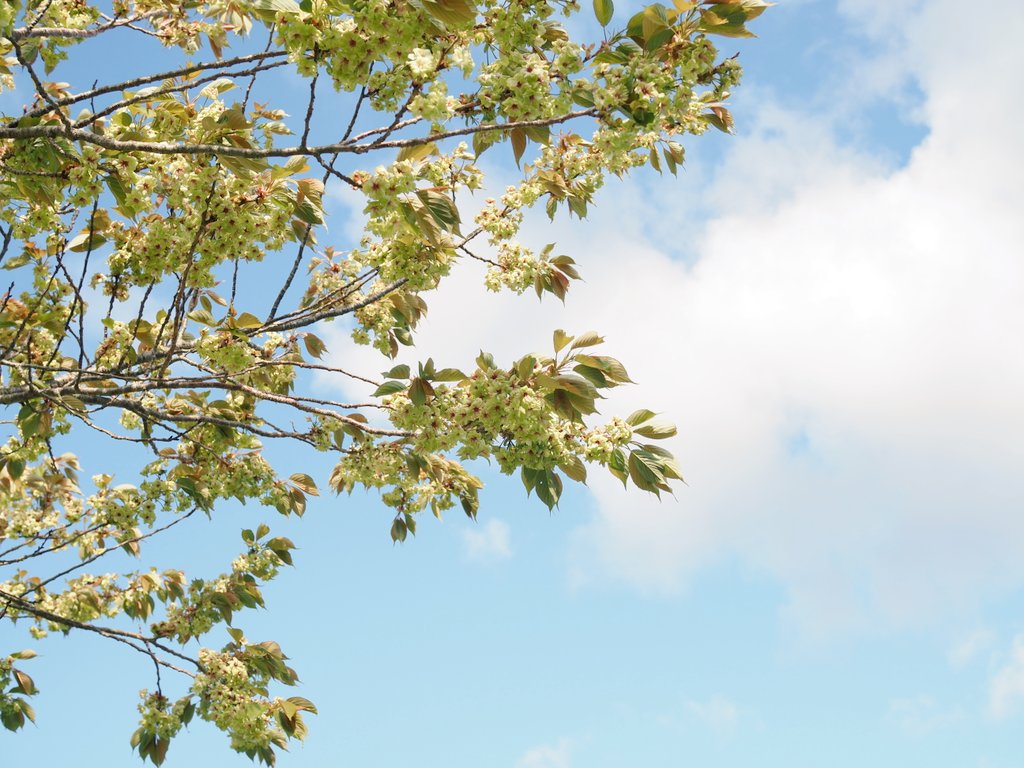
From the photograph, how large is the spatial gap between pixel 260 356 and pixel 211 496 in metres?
1.04

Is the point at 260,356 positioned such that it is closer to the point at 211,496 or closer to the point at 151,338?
the point at 151,338

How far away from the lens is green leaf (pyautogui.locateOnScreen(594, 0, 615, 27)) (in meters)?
3.19

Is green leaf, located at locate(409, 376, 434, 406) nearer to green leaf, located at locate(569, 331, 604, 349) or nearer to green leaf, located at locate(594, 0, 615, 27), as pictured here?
green leaf, located at locate(569, 331, 604, 349)

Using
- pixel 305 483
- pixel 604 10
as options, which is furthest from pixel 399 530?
pixel 604 10

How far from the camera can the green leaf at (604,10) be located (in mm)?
3189

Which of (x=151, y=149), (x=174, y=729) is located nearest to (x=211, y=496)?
(x=174, y=729)

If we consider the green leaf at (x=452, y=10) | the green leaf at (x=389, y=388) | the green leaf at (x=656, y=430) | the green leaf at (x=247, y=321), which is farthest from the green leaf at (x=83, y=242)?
the green leaf at (x=656, y=430)

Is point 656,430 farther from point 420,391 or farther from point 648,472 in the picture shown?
point 420,391

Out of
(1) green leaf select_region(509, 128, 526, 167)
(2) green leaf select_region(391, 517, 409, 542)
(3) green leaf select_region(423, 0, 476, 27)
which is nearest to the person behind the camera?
(3) green leaf select_region(423, 0, 476, 27)

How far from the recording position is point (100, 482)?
19.3ft

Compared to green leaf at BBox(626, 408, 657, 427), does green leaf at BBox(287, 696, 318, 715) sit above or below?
below

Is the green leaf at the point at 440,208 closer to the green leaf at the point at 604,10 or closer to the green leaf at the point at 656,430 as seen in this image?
the green leaf at the point at 604,10

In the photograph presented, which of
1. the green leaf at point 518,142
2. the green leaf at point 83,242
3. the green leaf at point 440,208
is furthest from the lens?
the green leaf at point 83,242

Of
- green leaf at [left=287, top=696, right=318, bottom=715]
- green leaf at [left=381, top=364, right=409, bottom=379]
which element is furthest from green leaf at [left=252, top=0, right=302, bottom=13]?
green leaf at [left=287, top=696, right=318, bottom=715]
